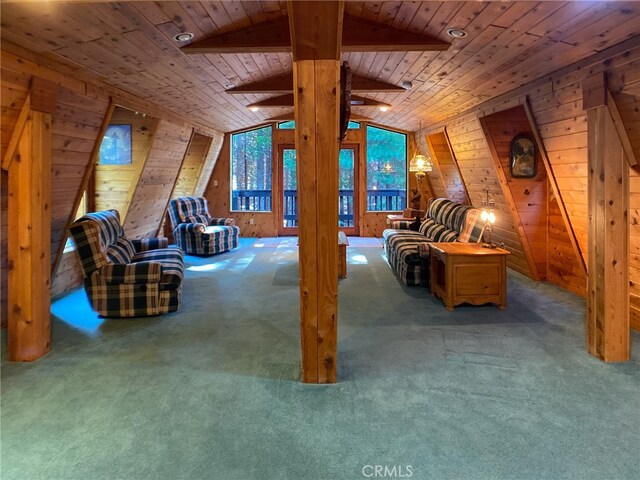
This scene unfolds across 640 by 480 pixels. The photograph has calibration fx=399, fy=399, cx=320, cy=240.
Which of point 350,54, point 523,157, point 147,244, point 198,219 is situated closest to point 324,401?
point 350,54

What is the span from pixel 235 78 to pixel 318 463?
12.9 feet

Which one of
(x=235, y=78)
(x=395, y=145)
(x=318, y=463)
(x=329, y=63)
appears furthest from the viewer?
(x=395, y=145)

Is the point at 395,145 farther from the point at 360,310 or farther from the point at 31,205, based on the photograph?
the point at 31,205

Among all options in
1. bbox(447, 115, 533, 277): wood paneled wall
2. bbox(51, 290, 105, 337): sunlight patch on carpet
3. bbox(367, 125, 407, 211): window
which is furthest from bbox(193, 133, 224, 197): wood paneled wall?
bbox(447, 115, 533, 277): wood paneled wall

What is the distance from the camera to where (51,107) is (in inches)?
110

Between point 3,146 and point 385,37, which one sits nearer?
point 3,146

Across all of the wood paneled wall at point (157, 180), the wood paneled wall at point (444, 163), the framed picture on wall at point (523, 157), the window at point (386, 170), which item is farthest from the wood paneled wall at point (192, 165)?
the framed picture on wall at point (523, 157)

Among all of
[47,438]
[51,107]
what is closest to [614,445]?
[47,438]

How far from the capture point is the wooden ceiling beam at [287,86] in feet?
Answer: 15.7

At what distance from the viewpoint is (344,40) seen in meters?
3.28

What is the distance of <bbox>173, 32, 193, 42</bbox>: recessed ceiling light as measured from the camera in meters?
2.93

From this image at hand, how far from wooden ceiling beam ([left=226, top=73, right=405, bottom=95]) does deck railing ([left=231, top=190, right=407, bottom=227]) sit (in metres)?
4.02

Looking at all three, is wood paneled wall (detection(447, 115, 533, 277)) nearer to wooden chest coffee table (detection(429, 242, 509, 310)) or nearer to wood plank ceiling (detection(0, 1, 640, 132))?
wood plank ceiling (detection(0, 1, 640, 132))

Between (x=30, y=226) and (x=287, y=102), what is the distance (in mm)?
4134
